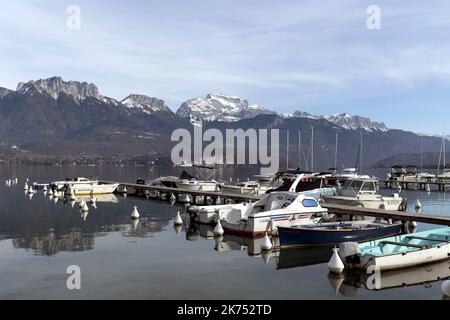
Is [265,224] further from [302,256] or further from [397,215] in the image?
[397,215]

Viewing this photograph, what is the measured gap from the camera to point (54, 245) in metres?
32.2

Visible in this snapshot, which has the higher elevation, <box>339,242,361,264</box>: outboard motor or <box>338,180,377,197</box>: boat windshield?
<box>338,180,377,197</box>: boat windshield

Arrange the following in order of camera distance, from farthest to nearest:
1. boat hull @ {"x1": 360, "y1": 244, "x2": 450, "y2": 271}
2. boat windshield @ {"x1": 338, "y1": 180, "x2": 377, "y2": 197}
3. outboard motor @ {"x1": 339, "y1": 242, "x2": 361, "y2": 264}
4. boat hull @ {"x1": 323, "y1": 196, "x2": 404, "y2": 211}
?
boat windshield @ {"x1": 338, "y1": 180, "x2": 377, "y2": 197} < boat hull @ {"x1": 323, "y1": 196, "x2": 404, "y2": 211} < outboard motor @ {"x1": 339, "y1": 242, "x2": 361, "y2": 264} < boat hull @ {"x1": 360, "y1": 244, "x2": 450, "y2": 271}

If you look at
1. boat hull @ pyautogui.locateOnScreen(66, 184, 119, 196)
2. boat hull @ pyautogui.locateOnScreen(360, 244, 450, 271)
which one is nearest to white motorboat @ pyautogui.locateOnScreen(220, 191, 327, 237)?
boat hull @ pyautogui.locateOnScreen(360, 244, 450, 271)

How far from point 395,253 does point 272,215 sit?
11.8m

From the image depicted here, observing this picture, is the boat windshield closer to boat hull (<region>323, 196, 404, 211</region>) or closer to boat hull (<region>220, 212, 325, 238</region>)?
boat hull (<region>323, 196, 404, 211</region>)

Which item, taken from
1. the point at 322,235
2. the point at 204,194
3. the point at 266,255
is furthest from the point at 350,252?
the point at 204,194

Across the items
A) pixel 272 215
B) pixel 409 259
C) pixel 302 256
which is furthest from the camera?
pixel 272 215

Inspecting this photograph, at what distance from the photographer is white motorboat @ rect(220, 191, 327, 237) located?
33.6 metres

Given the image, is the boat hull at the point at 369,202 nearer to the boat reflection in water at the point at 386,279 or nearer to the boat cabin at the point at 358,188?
the boat cabin at the point at 358,188

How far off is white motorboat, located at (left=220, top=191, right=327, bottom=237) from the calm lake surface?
1231 millimetres

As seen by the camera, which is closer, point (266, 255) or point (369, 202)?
point (266, 255)

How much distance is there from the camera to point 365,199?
4722 centimetres
